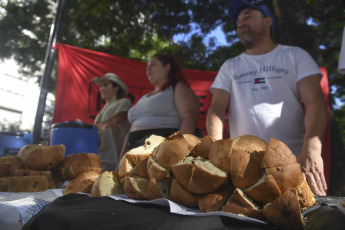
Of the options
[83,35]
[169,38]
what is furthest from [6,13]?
[169,38]

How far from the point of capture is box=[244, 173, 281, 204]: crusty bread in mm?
744

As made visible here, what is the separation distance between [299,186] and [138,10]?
19.3 ft

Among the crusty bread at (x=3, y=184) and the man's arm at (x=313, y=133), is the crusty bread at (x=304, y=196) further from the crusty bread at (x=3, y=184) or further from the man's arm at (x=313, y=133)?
the crusty bread at (x=3, y=184)

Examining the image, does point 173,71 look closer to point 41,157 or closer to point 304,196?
point 41,157

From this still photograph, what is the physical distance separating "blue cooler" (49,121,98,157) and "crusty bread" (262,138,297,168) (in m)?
1.95

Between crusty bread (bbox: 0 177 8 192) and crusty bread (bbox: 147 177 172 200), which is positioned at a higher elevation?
crusty bread (bbox: 147 177 172 200)

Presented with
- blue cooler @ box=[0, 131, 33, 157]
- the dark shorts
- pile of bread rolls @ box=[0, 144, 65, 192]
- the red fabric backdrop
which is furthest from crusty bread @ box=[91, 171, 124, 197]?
the red fabric backdrop

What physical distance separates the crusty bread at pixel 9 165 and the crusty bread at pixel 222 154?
1.33 metres

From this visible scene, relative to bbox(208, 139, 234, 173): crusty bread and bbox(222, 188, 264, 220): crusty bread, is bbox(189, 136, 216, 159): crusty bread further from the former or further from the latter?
bbox(222, 188, 264, 220): crusty bread

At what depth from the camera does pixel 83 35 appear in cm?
724

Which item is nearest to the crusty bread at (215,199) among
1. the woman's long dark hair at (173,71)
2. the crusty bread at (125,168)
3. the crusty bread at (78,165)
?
the crusty bread at (125,168)

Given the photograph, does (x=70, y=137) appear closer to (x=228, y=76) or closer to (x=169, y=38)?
(x=228, y=76)

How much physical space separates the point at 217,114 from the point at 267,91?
42 centimetres

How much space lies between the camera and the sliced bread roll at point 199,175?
0.82m
